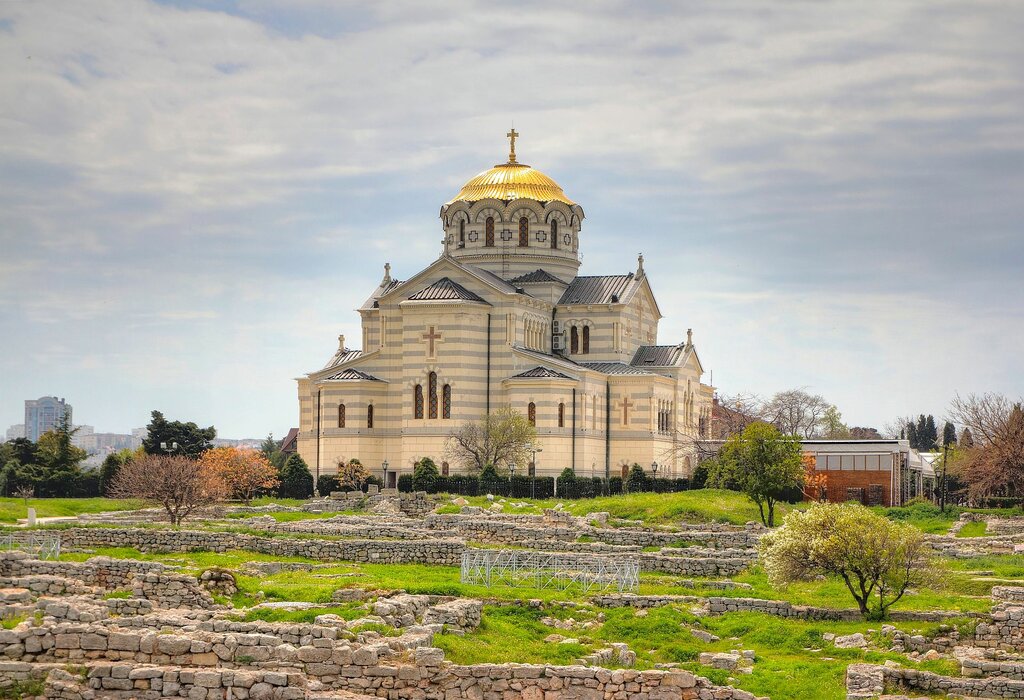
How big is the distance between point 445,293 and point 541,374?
6.41 metres

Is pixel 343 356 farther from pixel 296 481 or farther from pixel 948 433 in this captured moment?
pixel 948 433

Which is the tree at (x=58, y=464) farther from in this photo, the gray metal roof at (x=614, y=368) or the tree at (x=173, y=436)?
the gray metal roof at (x=614, y=368)

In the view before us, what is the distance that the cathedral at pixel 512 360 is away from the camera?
245 ft

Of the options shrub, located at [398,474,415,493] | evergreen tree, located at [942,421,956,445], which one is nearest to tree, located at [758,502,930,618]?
shrub, located at [398,474,415,493]

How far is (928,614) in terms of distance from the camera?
31.5m

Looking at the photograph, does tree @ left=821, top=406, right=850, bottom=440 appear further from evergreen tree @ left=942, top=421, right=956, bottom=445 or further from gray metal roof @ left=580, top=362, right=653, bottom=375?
gray metal roof @ left=580, top=362, right=653, bottom=375

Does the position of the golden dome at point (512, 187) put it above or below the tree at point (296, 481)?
above

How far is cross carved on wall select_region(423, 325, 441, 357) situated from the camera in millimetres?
74750

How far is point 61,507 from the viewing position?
193 feet

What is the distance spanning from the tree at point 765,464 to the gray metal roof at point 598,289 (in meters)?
24.7

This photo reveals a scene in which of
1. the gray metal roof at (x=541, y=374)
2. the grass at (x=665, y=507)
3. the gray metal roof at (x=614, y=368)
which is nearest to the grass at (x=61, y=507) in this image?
the grass at (x=665, y=507)

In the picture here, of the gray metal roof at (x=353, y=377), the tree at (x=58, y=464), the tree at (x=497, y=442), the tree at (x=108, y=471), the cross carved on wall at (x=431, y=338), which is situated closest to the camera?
the tree at (x=497, y=442)

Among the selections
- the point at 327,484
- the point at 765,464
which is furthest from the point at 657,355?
the point at 765,464

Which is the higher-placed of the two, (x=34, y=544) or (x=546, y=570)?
(x=34, y=544)
